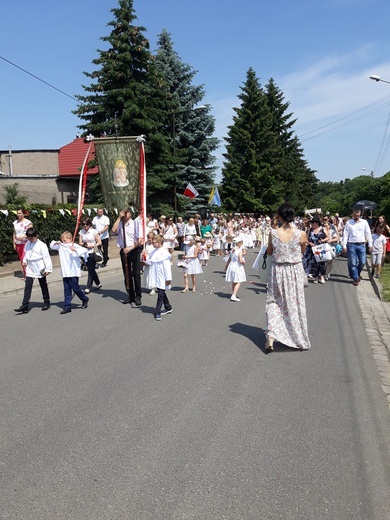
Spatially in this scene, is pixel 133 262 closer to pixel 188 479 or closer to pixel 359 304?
pixel 359 304

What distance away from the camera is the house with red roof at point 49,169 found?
1347 inches

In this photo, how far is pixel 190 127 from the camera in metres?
37.1

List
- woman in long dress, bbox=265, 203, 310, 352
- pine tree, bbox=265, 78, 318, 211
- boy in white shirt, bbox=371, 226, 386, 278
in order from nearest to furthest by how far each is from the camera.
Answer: woman in long dress, bbox=265, 203, 310, 352 < boy in white shirt, bbox=371, 226, 386, 278 < pine tree, bbox=265, 78, 318, 211

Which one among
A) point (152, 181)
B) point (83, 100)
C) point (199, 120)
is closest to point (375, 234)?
point (152, 181)

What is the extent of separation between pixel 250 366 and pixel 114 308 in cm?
456

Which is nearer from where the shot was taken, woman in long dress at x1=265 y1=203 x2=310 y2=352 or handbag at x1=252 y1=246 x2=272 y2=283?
woman in long dress at x1=265 y1=203 x2=310 y2=352

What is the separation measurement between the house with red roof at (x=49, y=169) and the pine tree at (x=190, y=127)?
7.08 meters

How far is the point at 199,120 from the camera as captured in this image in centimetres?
3694

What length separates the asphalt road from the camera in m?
3.14

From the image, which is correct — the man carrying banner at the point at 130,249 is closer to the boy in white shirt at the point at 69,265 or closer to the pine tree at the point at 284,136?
the boy in white shirt at the point at 69,265

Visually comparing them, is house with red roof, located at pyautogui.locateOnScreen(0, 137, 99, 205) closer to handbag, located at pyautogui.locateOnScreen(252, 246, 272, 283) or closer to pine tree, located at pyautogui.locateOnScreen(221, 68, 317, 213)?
pine tree, located at pyautogui.locateOnScreen(221, 68, 317, 213)

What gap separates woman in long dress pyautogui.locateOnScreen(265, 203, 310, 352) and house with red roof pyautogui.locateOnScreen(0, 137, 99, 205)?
29454mm

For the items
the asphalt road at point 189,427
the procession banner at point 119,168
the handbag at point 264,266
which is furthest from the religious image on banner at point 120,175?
the handbag at point 264,266

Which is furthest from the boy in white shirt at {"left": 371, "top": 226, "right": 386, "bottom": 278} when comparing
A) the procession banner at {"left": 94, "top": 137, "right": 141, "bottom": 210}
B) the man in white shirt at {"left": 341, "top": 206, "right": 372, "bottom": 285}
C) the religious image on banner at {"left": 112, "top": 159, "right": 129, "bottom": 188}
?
the religious image on banner at {"left": 112, "top": 159, "right": 129, "bottom": 188}
